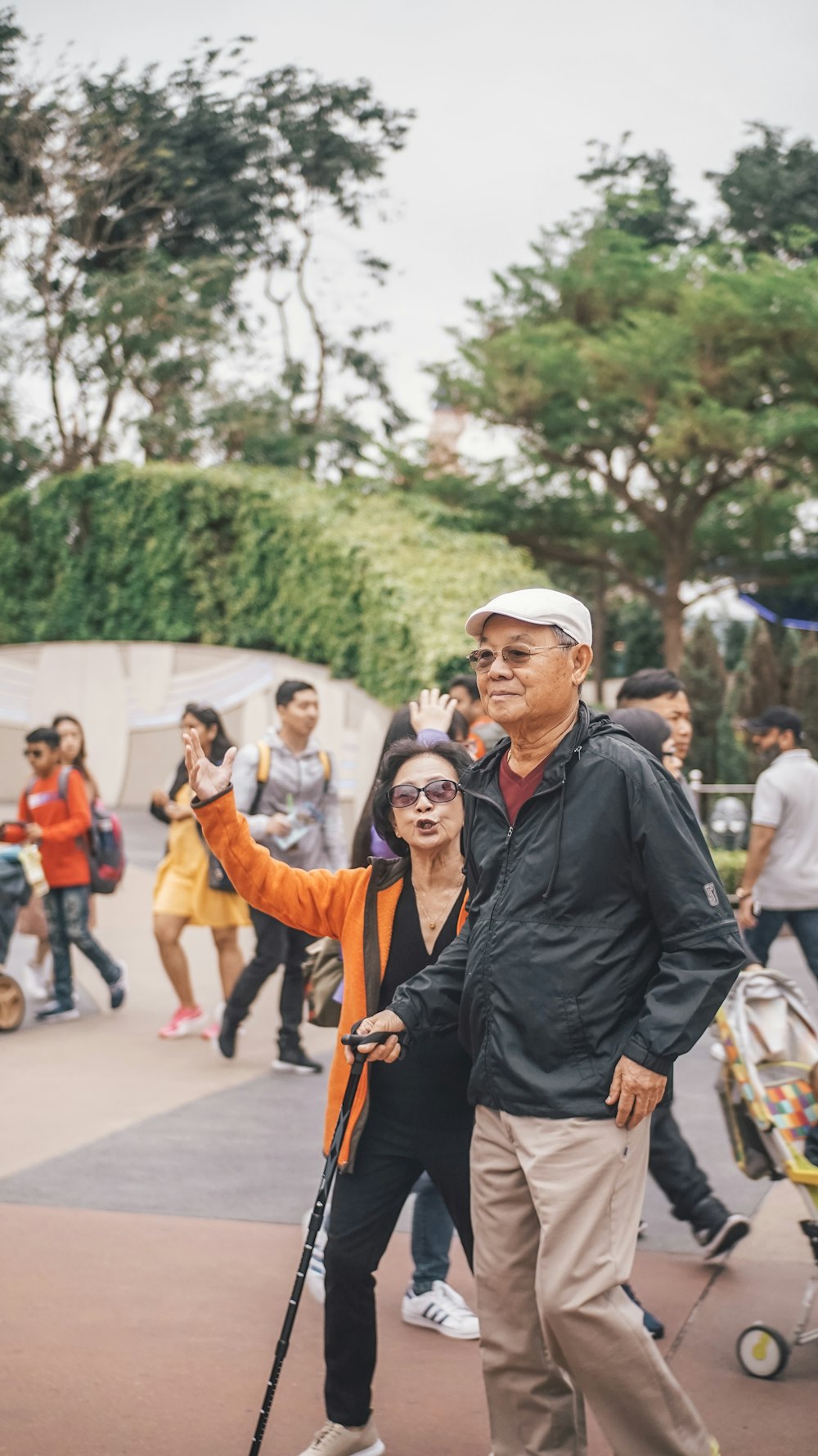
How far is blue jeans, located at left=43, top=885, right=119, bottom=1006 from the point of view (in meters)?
8.34

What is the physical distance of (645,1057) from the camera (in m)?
2.65

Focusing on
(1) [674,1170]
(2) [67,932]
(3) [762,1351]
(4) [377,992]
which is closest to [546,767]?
(4) [377,992]

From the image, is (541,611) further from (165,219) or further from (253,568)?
(165,219)

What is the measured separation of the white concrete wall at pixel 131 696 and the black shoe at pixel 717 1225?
43.3 ft

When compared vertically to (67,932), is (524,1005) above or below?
above

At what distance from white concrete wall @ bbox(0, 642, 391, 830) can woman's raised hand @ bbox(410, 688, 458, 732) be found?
13172mm

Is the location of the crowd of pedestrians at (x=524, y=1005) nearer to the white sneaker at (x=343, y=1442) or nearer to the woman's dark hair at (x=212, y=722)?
the white sneaker at (x=343, y=1442)

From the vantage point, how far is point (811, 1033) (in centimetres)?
429

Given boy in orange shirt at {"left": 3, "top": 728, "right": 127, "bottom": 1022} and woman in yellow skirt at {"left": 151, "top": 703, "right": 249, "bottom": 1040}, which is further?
boy in orange shirt at {"left": 3, "top": 728, "right": 127, "bottom": 1022}

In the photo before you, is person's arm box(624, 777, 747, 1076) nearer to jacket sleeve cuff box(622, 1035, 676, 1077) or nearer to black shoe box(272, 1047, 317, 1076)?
jacket sleeve cuff box(622, 1035, 676, 1077)

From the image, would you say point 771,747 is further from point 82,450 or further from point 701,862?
point 82,450

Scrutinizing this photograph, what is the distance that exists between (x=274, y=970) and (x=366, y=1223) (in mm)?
4048

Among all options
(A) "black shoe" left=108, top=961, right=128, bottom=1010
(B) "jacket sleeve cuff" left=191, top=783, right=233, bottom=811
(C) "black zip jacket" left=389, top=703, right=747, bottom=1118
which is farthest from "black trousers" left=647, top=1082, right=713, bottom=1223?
(A) "black shoe" left=108, top=961, right=128, bottom=1010

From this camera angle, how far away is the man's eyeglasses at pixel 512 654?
2.86 m
